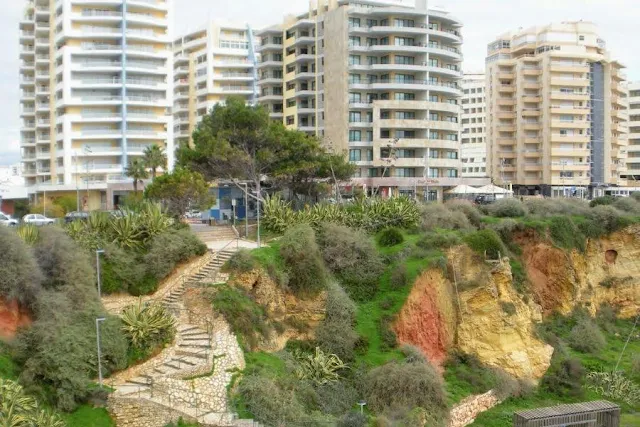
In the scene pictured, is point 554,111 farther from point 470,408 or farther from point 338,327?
point 338,327

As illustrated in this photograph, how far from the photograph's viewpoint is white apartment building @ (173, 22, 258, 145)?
93438 millimetres

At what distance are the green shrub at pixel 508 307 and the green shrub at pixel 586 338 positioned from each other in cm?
669

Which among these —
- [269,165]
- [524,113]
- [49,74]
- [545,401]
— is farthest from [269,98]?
[545,401]

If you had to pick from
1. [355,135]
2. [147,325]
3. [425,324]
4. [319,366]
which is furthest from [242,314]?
[355,135]

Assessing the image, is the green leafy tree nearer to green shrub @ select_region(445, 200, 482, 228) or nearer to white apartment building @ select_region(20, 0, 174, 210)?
green shrub @ select_region(445, 200, 482, 228)

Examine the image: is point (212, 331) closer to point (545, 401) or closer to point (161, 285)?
point (161, 285)

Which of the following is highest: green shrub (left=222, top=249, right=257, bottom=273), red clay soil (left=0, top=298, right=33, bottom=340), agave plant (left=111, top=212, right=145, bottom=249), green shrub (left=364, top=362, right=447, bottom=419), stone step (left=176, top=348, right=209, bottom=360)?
agave plant (left=111, top=212, right=145, bottom=249)

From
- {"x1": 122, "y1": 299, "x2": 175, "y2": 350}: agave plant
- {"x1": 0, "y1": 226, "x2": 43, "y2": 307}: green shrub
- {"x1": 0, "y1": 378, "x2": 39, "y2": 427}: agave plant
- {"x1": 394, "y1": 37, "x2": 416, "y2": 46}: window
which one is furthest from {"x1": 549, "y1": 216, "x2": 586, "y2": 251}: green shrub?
{"x1": 0, "y1": 378, "x2": 39, "y2": 427}: agave plant

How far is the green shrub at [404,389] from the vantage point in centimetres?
2802

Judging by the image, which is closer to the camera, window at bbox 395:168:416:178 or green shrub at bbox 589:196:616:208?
green shrub at bbox 589:196:616:208

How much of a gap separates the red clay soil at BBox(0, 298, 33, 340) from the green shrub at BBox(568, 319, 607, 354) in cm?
2992

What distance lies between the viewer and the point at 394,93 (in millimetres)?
73250

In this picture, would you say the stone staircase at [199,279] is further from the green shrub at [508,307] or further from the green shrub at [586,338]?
the green shrub at [586,338]

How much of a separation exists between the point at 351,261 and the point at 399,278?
2.48 meters
